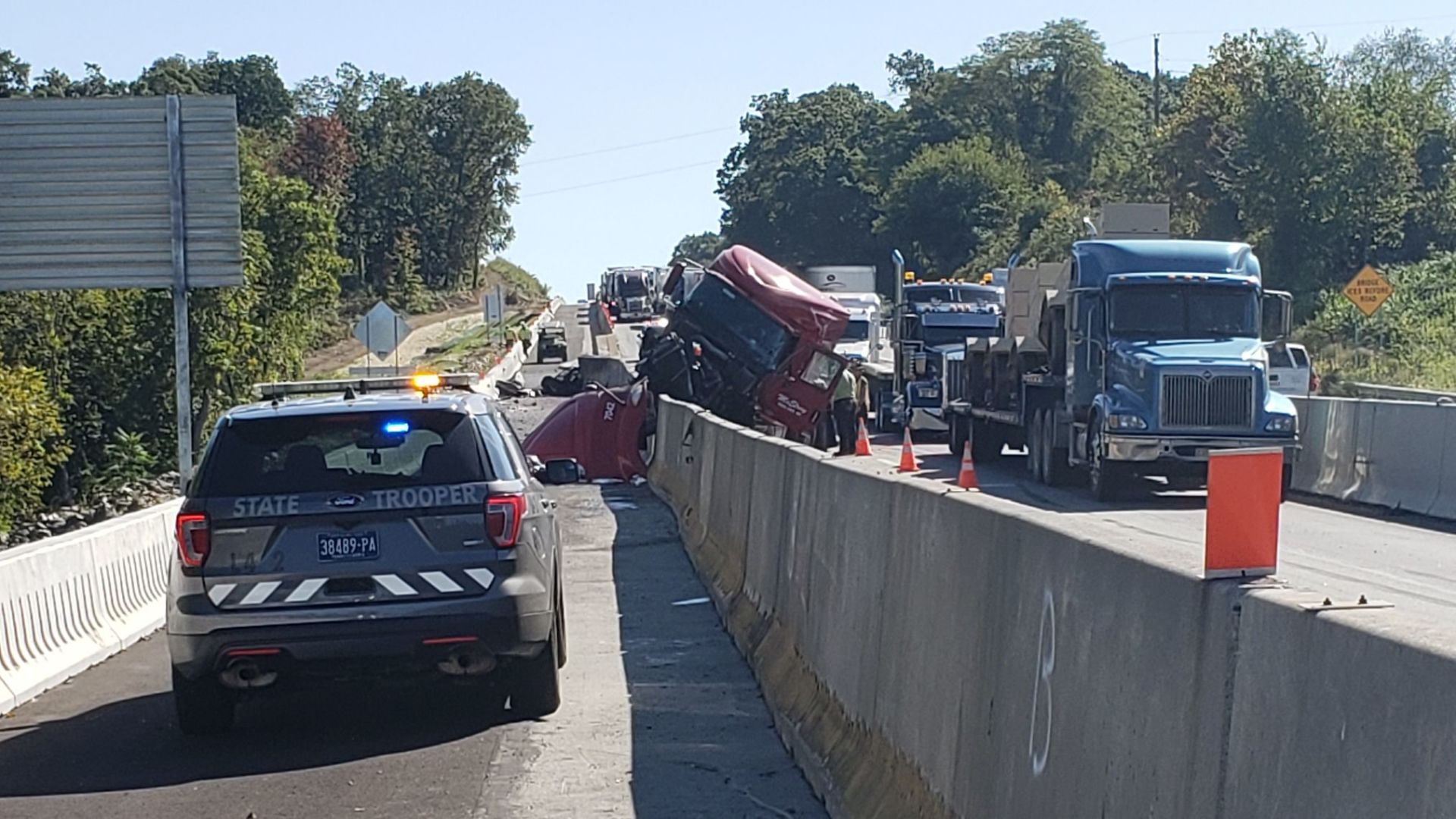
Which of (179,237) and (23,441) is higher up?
(179,237)

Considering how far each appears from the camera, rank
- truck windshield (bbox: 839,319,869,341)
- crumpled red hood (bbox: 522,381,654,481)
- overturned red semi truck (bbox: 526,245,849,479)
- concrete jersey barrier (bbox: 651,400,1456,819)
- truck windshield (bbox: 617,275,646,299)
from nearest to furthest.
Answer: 1. concrete jersey barrier (bbox: 651,400,1456,819)
2. crumpled red hood (bbox: 522,381,654,481)
3. overturned red semi truck (bbox: 526,245,849,479)
4. truck windshield (bbox: 839,319,869,341)
5. truck windshield (bbox: 617,275,646,299)

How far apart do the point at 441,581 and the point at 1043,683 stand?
16.4 ft

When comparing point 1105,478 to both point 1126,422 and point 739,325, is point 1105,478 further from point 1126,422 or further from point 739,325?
point 739,325

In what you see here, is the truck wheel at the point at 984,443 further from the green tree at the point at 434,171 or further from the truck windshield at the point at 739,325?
the green tree at the point at 434,171

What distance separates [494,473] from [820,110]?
146 m

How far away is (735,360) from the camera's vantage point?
1196 inches

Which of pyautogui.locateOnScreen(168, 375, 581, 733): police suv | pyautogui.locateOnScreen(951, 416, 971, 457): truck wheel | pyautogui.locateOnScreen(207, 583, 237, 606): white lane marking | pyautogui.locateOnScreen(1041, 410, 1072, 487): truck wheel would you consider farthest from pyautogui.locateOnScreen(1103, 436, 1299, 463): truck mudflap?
pyautogui.locateOnScreen(207, 583, 237, 606): white lane marking

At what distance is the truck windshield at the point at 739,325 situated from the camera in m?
30.3

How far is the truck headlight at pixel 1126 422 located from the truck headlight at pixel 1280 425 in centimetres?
138

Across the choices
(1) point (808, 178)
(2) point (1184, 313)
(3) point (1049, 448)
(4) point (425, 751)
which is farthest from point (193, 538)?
(1) point (808, 178)

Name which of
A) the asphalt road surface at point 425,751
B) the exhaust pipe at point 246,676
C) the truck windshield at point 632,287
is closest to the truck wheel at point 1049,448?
the asphalt road surface at point 425,751

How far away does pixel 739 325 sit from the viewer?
100 feet

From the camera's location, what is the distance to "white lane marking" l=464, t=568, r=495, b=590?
9.89 m

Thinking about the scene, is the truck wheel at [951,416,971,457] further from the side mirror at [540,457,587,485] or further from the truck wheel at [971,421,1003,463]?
the side mirror at [540,457,587,485]
